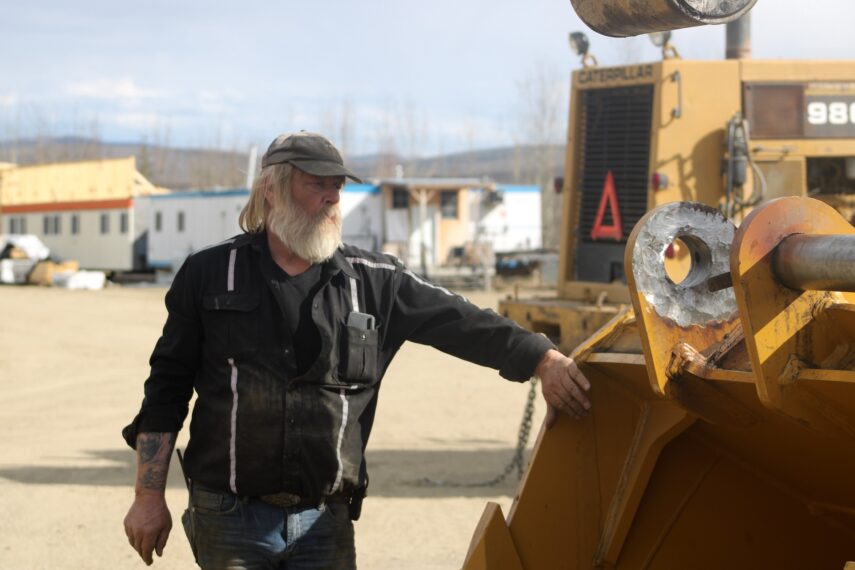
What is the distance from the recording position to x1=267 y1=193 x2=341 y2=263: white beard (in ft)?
11.5

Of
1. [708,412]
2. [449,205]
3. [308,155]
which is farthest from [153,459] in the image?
[449,205]

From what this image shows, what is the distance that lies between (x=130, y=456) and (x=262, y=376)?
5.74 m

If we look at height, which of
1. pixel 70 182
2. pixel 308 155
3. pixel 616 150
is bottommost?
pixel 308 155

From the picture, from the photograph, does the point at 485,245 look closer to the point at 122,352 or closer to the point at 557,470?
the point at 122,352

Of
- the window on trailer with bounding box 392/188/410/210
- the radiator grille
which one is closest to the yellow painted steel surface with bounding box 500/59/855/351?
the radiator grille

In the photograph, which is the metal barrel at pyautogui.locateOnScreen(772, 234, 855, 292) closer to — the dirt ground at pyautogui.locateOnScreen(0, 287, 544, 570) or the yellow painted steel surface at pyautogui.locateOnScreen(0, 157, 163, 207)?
the dirt ground at pyautogui.locateOnScreen(0, 287, 544, 570)

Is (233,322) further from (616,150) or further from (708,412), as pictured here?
(616,150)

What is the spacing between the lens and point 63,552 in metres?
6.13

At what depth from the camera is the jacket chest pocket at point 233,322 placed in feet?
11.4

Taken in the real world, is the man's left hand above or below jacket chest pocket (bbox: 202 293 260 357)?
below

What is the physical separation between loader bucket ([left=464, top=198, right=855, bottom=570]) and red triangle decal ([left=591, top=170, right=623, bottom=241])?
467cm

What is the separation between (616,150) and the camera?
8398 millimetres

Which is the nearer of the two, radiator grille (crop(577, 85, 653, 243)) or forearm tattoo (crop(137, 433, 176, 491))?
forearm tattoo (crop(137, 433, 176, 491))

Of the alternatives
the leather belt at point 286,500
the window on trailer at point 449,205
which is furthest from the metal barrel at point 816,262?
the window on trailer at point 449,205
